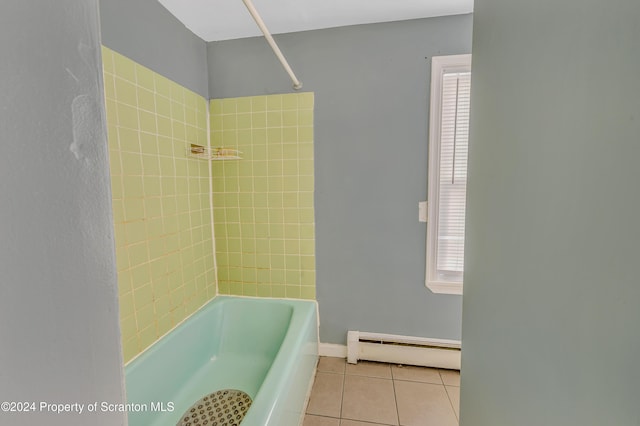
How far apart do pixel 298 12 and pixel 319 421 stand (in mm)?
2379

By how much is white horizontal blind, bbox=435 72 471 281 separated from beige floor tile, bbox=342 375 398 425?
Answer: 81 centimetres

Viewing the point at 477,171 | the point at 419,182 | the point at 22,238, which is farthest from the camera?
the point at 419,182

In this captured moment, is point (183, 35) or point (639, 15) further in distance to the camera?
point (183, 35)

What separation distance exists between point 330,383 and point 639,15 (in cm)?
193

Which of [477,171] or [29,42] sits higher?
[29,42]

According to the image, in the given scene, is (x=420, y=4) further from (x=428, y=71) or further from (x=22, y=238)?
(x=22, y=238)

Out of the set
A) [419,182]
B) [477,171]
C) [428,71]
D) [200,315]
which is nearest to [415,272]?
[419,182]

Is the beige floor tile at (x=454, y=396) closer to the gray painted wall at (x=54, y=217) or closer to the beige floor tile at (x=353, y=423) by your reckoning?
the beige floor tile at (x=353, y=423)

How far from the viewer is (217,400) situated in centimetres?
139

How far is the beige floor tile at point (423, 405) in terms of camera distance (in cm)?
139

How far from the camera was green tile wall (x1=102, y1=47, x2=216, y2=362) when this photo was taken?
119 cm

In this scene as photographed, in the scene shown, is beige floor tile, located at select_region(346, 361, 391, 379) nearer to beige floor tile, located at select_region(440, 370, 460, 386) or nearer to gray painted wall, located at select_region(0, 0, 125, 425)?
beige floor tile, located at select_region(440, 370, 460, 386)

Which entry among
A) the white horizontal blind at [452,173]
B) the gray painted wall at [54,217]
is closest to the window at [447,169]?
the white horizontal blind at [452,173]

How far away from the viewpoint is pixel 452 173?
5.45ft
